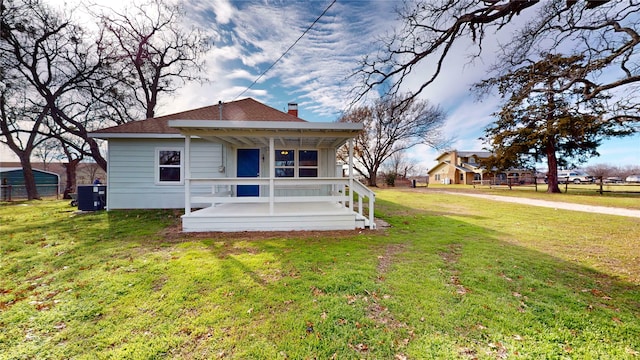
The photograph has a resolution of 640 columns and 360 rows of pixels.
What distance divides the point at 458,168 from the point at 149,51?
136 ft

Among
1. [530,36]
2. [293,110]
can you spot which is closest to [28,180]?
[293,110]

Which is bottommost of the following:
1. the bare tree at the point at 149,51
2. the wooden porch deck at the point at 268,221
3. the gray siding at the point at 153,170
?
the wooden porch deck at the point at 268,221

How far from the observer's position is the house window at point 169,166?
9.19m

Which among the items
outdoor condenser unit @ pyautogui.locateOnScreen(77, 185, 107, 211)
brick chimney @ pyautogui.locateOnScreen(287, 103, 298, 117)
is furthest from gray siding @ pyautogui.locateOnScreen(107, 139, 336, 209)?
brick chimney @ pyautogui.locateOnScreen(287, 103, 298, 117)

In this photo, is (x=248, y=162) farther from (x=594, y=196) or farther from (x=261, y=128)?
(x=594, y=196)

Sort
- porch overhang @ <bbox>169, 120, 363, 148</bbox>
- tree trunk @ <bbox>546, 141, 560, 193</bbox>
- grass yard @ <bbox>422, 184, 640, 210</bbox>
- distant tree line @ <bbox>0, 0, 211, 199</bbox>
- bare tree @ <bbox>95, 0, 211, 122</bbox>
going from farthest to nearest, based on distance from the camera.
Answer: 1. tree trunk @ <bbox>546, 141, 560, 193</bbox>
2. bare tree @ <bbox>95, 0, 211, 122</bbox>
3. distant tree line @ <bbox>0, 0, 211, 199</bbox>
4. grass yard @ <bbox>422, 184, 640, 210</bbox>
5. porch overhang @ <bbox>169, 120, 363, 148</bbox>

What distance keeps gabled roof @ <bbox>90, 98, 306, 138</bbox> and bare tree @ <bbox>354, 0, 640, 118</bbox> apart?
4.24 meters

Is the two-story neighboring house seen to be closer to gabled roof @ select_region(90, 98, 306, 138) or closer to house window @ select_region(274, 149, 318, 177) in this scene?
house window @ select_region(274, 149, 318, 177)

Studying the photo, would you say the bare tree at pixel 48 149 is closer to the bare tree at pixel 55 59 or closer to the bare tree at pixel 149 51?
the bare tree at pixel 55 59

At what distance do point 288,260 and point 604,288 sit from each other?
4519 mm

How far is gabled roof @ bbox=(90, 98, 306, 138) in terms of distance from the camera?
884 cm

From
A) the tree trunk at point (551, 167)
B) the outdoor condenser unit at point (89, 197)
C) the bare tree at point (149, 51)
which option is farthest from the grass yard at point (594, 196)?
the bare tree at point (149, 51)

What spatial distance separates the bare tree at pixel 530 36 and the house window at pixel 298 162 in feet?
12.7

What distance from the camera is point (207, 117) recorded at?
10086 millimetres
